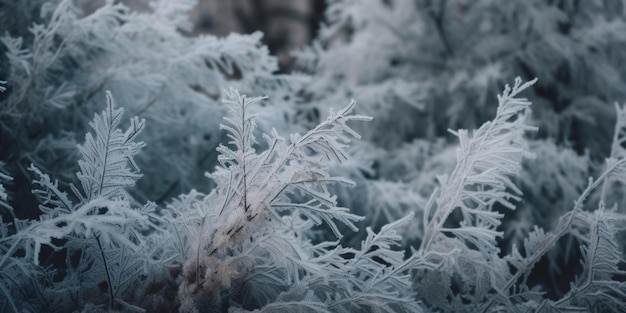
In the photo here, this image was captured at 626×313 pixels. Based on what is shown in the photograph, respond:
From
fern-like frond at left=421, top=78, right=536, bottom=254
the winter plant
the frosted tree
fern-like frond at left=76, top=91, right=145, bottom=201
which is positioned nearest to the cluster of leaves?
the winter plant

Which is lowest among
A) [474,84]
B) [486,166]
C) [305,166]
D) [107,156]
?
[474,84]

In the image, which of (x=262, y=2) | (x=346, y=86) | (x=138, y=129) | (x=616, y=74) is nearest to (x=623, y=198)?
(x=616, y=74)

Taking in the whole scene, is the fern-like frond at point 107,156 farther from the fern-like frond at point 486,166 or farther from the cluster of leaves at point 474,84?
the cluster of leaves at point 474,84

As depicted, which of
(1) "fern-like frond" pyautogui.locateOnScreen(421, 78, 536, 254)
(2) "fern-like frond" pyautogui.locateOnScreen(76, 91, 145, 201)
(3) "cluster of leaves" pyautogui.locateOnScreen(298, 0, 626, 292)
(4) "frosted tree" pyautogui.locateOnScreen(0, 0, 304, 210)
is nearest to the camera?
(2) "fern-like frond" pyautogui.locateOnScreen(76, 91, 145, 201)

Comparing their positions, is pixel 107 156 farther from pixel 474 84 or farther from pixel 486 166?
pixel 474 84

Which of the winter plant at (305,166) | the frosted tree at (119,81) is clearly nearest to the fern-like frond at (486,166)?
the winter plant at (305,166)

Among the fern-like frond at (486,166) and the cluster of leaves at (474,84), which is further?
the cluster of leaves at (474,84)

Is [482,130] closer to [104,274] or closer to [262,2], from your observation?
[104,274]

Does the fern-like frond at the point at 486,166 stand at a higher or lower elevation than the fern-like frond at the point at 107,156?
lower

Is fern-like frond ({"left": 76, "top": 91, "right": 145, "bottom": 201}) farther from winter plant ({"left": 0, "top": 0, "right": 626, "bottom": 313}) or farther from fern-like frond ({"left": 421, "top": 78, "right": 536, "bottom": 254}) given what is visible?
fern-like frond ({"left": 421, "top": 78, "right": 536, "bottom": 254})

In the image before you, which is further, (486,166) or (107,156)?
(486,166)

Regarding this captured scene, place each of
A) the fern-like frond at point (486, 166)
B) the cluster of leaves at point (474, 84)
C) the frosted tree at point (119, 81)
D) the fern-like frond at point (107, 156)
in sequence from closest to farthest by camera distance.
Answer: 1. the fern-like frond at point (107, 156)
2. the fern-like frond at point (486, 166)
3. the frosted tree at point (119, 81)
4. the cluster of leaves at point (474, 84)

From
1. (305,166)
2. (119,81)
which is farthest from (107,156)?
(119,81)

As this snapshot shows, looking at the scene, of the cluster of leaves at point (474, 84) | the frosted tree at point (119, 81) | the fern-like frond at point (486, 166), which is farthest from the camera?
the cluster of leaves at point (474, 84)
